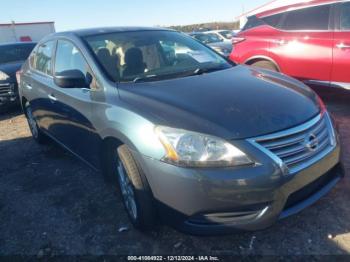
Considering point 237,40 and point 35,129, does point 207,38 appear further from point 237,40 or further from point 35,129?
point 35,129

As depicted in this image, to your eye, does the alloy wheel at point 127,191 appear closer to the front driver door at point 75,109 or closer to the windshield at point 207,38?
the front driver door at point 75,109


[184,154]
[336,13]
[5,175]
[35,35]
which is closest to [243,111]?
[184,154]

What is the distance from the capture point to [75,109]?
11.2 feet

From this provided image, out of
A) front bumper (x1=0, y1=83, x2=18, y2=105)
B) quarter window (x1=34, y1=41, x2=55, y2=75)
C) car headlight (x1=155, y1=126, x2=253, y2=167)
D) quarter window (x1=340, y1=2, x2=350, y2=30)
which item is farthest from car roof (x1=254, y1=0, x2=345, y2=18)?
front bumper (x1=0, y1=83, x2=18, y2=105)

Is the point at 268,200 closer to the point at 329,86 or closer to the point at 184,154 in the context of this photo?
the point at 184,154

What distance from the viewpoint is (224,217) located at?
2344mm

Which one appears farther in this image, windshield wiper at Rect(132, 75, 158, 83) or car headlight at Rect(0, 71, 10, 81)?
car headlight at Rect(0, 71, 10, 81)

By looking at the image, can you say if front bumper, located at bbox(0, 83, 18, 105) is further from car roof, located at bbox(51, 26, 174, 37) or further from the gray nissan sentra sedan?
Answer: the gray nissan sentra sedan

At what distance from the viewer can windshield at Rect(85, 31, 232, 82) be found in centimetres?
323

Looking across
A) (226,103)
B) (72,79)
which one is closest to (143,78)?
(72,79)

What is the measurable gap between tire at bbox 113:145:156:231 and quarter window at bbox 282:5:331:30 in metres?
4.16

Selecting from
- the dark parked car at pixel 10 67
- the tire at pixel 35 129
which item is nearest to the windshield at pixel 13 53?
the dark parked car at pixel 10 67

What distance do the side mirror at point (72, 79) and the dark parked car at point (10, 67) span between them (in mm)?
5055

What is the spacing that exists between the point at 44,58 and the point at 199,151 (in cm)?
300
